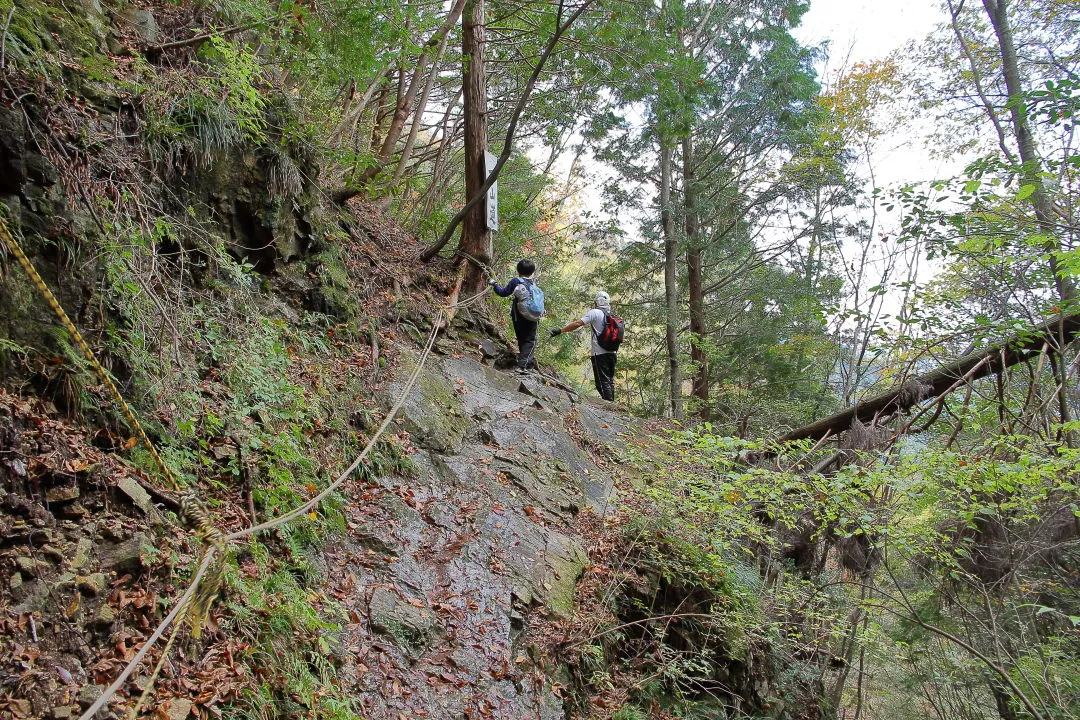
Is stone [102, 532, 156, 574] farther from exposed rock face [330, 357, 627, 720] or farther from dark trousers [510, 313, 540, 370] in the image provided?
dark trousers [510, 313, 540, 370]

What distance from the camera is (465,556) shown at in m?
4.85

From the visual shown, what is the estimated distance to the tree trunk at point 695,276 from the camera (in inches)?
541

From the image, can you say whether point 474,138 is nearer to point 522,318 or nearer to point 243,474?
point 522,318

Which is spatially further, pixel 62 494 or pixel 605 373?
pixel 605 373

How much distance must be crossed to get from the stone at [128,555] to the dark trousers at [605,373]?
820cm

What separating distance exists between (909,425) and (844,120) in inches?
435

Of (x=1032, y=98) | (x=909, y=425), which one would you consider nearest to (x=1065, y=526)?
(x=909, y=425)

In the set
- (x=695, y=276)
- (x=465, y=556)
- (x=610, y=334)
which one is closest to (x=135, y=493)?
(x=465, y=556)

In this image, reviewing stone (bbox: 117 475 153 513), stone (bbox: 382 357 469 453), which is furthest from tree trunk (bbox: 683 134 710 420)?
stone (bbox: 117 475 153 513)

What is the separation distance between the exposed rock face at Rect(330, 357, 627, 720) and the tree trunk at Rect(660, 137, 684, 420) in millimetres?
5898

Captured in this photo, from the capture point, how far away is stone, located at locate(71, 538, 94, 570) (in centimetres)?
247

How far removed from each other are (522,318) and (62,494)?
6.67m

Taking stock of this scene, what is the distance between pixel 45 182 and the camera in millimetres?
3209

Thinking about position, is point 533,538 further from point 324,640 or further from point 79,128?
point 79,128
